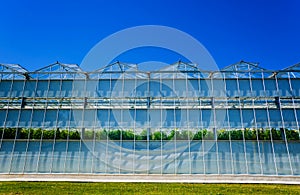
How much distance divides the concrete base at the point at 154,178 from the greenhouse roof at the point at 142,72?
9209 millimetres

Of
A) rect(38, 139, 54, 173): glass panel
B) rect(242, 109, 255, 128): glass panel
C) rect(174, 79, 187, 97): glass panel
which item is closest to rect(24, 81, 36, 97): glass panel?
rect(38, 139, 54, 173): glass panel

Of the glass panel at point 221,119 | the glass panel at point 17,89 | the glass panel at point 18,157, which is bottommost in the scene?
the glass panel at point 18,157

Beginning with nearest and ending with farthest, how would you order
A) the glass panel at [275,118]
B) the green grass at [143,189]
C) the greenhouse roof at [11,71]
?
1. the green grass at [143,189]
2. the glass panel at [275,118]
3. the greenhouse roof at [11,71]

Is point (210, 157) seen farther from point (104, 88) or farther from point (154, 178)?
point (104, 88)

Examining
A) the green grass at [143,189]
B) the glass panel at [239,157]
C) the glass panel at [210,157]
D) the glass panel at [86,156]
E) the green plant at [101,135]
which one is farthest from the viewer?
the green plant at [101,135]

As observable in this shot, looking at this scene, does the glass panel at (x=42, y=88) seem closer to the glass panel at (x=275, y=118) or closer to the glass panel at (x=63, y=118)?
the glass panel at (x=63, y=118)

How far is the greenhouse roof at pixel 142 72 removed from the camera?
795 inches

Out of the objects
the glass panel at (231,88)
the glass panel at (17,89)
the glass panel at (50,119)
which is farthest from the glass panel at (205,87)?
the glass panel at (17,89)

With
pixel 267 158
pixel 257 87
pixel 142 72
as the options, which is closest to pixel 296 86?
pixel 257 87

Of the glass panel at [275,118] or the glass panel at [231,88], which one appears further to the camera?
the glass panel at [231,88]

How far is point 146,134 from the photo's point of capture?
18766 millimetres

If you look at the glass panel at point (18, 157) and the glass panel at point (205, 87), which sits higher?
the glass panel at point (205, 87)

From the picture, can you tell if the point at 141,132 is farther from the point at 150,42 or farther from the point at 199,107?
the point at 150,42

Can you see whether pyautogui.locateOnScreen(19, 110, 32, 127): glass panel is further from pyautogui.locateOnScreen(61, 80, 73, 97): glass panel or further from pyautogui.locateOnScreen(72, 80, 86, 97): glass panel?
pyautogui.locateOnScreen(72, 80, 86, 97): glass panel
